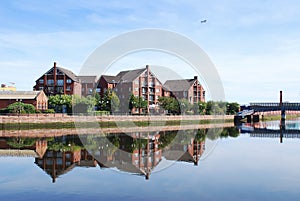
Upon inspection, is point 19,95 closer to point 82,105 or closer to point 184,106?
point 82,105

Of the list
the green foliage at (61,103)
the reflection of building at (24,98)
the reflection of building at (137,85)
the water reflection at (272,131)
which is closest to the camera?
the water reflection at (272,131)

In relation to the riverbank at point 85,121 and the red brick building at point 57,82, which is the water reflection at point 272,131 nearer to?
the riverbank at point 85,121

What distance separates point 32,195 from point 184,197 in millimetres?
6518

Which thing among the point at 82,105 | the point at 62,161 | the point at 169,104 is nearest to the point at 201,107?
the point at 169,104

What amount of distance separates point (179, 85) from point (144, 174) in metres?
79.1

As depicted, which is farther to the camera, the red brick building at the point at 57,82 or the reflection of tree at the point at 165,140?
the red brick building at the point at 57,82

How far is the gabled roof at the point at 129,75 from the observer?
268 feet

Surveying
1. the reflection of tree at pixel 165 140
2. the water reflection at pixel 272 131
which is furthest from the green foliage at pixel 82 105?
the water reflection at pixel 272 131

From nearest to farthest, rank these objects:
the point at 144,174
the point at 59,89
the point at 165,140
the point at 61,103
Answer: the point at 144,174 → the point at 165,140 → the point at 61,103 → the point at 59,89

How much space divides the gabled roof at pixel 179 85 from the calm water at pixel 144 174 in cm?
6574

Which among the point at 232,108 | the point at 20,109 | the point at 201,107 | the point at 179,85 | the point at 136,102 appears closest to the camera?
the point at 20,109

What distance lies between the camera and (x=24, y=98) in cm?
5950

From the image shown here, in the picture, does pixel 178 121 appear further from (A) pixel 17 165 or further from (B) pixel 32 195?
(B) pixel 32 195

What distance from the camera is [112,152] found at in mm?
27531
